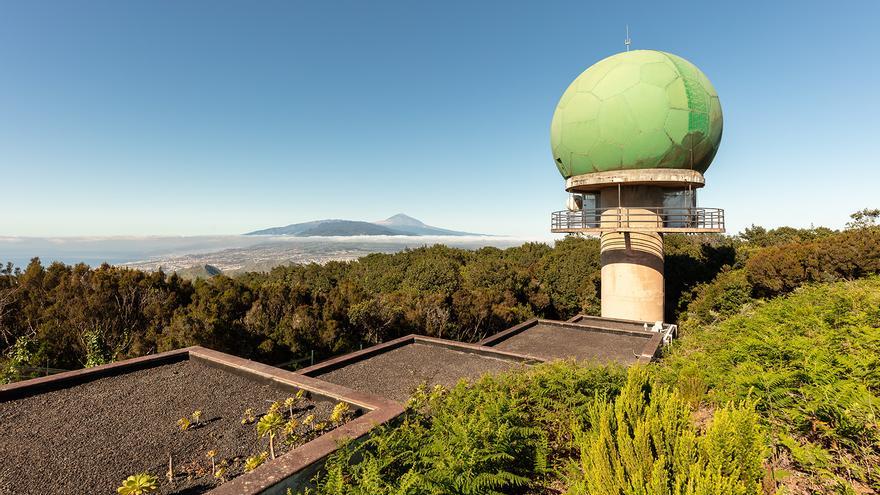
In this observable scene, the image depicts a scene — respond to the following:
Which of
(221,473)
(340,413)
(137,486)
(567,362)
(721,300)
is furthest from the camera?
(721,300)

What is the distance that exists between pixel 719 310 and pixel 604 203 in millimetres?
9051

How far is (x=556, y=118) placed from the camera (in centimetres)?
1869

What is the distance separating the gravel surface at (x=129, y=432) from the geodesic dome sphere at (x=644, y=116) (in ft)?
49.8

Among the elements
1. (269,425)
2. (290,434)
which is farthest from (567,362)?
(269,425)

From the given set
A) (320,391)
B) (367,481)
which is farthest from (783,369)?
(320,391)

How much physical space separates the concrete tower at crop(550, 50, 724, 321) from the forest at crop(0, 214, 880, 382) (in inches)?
227

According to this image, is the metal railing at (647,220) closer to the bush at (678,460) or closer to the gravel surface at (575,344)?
the gravel surface at (575,344)

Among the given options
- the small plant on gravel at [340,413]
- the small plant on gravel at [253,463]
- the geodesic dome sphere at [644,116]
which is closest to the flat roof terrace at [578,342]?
the geodesic dome sphere at [644,116]

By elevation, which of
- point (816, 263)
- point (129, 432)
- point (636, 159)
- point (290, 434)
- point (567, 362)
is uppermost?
point (636, 159)

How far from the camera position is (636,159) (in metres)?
15.9

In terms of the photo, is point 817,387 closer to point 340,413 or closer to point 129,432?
point 340,413

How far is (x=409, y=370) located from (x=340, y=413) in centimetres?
470

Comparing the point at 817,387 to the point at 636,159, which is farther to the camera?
the point at 636,159

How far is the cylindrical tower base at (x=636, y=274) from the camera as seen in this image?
17.2m
